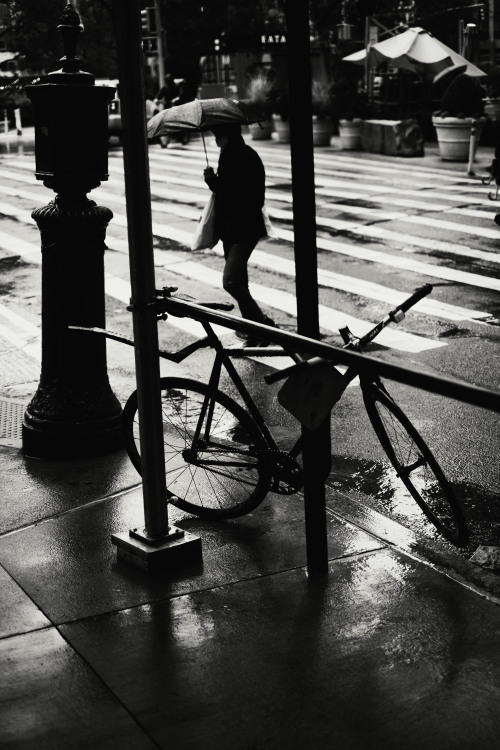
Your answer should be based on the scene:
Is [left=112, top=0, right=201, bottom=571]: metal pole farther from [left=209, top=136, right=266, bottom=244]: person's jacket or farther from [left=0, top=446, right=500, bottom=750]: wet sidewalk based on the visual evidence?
[left=209, top=136, right=266, bottom=244]: person's jacket

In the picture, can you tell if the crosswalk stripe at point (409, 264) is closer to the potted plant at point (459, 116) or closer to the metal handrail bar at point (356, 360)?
the metal handrail bar at point (356, 360)

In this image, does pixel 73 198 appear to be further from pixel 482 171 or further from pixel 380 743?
pixel 482 171

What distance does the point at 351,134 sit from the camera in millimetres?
28531

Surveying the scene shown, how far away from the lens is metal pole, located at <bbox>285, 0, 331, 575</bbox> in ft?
13.6

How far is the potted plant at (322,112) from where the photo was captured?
29150 millimetres

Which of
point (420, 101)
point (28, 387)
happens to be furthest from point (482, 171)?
point (28, 387)

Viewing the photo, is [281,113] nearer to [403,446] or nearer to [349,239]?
[349,239]

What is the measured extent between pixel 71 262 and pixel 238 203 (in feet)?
12.2

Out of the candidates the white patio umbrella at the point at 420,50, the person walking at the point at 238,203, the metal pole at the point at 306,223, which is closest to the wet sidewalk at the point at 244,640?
the metal pole at the point at 306,223

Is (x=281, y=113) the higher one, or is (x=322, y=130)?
(x=281, y=113)

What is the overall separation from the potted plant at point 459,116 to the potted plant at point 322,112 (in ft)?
14.8

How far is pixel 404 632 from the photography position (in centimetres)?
410

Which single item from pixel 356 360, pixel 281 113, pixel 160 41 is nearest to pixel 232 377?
pixel 356 360

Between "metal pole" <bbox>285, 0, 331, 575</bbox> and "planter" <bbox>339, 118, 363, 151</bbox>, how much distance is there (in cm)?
2490
